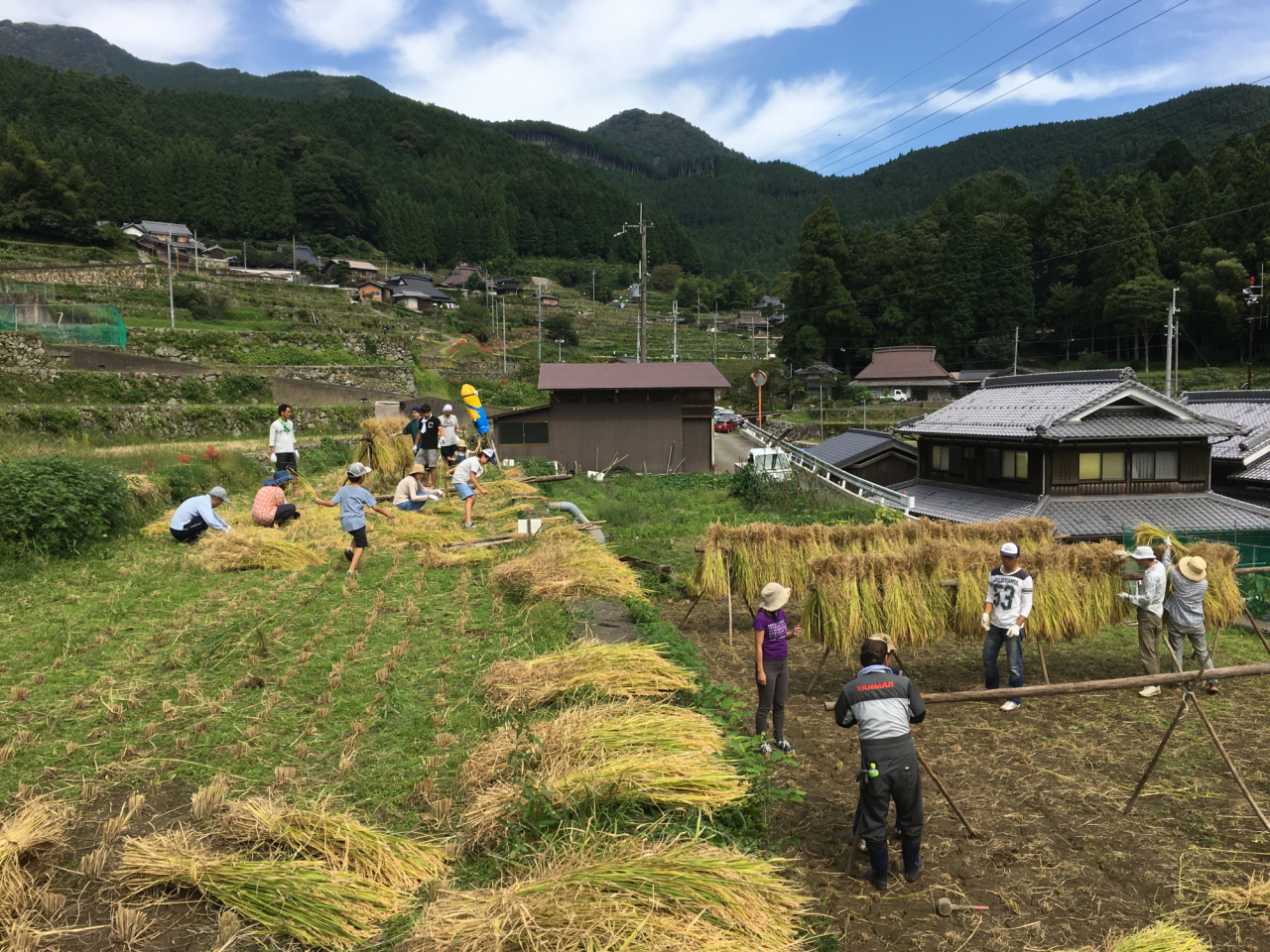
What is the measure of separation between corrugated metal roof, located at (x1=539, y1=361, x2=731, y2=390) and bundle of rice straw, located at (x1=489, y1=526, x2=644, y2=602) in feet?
51.8

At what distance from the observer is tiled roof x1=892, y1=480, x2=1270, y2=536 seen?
63.3 feet

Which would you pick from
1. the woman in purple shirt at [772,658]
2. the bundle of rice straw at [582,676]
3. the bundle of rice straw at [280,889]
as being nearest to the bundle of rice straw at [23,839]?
the bundle of rice straw at [280,889]

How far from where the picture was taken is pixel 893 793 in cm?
438

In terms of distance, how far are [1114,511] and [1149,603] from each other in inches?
551

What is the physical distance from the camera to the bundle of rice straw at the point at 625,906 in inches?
105

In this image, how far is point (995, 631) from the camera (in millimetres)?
7652

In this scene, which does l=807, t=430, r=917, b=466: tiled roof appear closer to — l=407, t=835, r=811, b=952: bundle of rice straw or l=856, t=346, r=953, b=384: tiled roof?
l=407, t=835, r=811, b=952: bundle of rice straw

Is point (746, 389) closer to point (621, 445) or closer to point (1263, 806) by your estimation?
point (621, 445)

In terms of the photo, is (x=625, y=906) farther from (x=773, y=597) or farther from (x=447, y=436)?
(x=447, y=436)

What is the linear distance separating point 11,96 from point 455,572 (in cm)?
10594

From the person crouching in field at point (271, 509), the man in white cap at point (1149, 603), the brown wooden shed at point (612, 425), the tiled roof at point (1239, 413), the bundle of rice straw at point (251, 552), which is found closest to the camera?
the man in white cap at point (1149, 603)

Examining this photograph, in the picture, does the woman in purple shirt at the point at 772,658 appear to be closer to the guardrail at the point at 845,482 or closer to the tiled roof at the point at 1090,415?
the guardrail at the point at 845,482

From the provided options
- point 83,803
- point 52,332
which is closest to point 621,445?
point 52,332

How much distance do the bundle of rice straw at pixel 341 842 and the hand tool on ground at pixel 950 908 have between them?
2.78 metres
